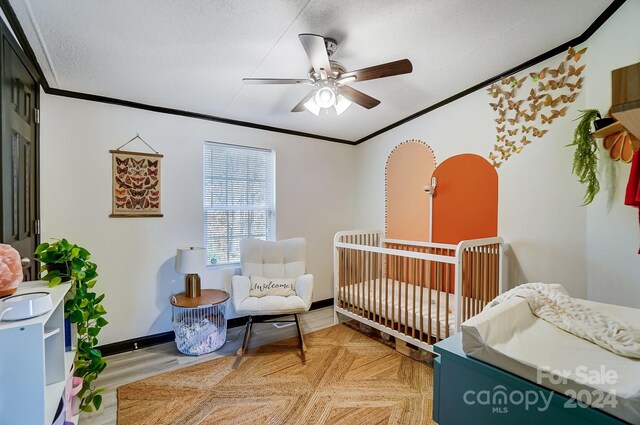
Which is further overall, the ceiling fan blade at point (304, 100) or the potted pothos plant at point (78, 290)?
the ceiling fan blade at point (304, 100)

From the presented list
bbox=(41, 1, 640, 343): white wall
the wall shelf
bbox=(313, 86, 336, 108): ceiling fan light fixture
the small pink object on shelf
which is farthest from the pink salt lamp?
the wall shelf

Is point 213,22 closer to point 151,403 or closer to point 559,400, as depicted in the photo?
point 559,400

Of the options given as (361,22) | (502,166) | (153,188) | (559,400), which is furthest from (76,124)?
(502,166)

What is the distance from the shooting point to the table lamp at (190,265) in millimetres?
2477

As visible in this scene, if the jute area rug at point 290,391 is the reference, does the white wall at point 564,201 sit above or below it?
above

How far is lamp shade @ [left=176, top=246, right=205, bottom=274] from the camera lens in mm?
2475

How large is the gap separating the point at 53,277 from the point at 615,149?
330cm

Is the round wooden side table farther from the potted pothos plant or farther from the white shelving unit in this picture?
the white shelving unit

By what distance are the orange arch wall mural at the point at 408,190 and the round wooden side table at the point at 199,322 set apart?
2.09 m

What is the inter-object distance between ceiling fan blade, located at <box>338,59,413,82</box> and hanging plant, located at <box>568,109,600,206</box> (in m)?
1.33

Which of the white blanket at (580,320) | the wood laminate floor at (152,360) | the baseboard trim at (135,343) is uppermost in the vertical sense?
the white blanket at (580,320)

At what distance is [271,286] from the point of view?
282 centimetres

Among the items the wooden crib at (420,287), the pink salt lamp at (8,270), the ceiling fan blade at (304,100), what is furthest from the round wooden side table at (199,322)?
the ceiling fan blade at (304,100)

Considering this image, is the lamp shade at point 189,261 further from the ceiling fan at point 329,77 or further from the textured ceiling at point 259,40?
Answer: the ceiling fan at point 329,77
